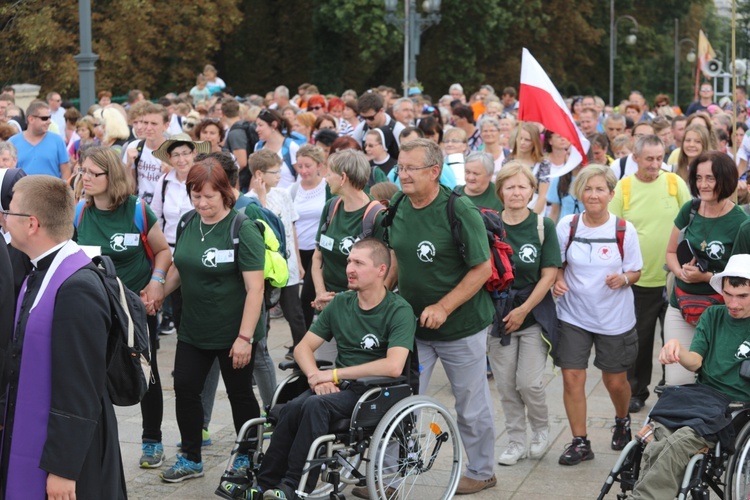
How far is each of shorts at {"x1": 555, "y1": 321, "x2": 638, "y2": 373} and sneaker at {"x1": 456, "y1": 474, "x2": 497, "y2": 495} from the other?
99 centimetres

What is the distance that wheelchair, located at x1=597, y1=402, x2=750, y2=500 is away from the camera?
207 inches

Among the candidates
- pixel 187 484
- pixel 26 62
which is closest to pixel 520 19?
pixel 26 62

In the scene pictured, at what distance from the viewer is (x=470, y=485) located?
6340mm

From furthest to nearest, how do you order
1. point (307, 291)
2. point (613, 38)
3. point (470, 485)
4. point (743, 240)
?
1. point (613, 38)
2. point (307, 291)
3. point (470, 485)
4. point (743, 240)

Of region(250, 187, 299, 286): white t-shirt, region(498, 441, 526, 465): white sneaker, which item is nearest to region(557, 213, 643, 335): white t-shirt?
region(498, 441, 526, 465): white sneaker

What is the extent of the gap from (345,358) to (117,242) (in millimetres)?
1602

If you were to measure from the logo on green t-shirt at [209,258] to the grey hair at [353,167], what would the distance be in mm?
1210

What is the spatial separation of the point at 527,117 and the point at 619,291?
1.69 m

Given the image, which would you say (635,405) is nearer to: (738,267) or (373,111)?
(738,267)

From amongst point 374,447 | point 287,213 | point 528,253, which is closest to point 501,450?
point 528,253

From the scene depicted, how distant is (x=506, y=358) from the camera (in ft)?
22.7

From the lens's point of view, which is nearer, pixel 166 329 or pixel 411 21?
pixel 166 329

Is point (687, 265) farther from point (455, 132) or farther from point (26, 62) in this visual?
point (26, 62)

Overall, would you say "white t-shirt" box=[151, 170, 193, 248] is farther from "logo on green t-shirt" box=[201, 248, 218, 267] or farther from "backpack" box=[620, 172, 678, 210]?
"backpack" box=[620, 172, 678, 210]
